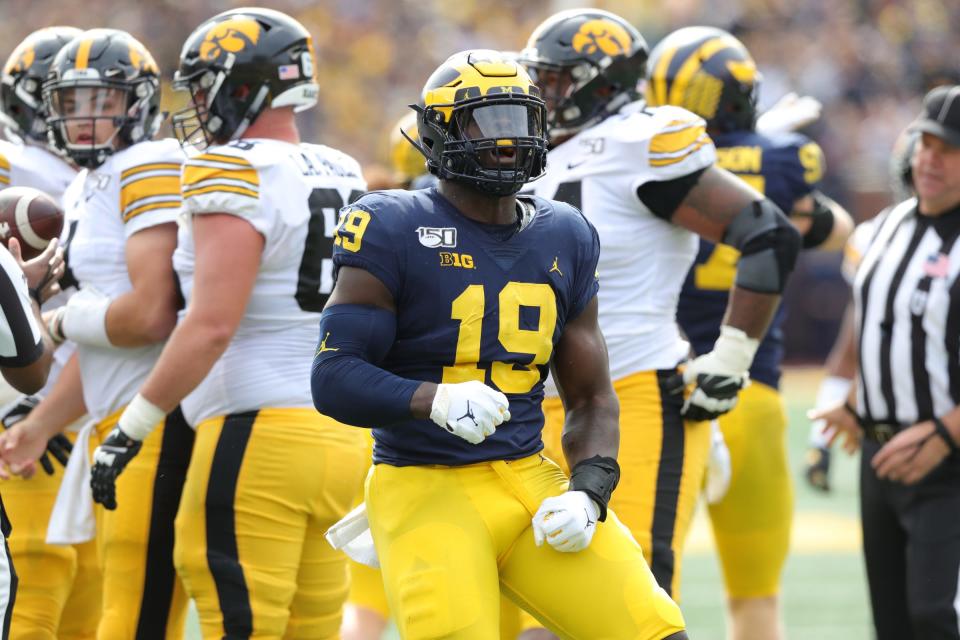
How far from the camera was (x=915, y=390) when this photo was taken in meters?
4.65

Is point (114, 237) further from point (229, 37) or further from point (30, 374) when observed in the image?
point (30, 374)

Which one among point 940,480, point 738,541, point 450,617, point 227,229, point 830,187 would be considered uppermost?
point 227,229

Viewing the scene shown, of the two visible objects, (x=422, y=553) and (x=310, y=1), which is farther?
(x=310, y=1)

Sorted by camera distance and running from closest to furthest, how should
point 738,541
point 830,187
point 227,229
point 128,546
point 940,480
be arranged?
point 227,229
point 128,546
point 940,480
point 738,541
point 830,187

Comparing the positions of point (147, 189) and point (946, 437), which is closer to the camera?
point (147, 189)

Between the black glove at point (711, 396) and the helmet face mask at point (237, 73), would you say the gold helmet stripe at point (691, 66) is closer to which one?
the black glove at point (711, 396)

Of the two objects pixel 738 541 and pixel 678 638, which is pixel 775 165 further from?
pixel 678 638

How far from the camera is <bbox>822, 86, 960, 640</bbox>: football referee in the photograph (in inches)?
176

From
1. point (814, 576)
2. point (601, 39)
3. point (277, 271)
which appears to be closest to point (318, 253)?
point (277, 271)

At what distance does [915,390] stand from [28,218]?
2.79 meters

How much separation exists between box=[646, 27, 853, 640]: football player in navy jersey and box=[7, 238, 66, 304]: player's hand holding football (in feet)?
7.76

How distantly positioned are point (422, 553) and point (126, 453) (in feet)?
3.94

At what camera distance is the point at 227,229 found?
385 cm

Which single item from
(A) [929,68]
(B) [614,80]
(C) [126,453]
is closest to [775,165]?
(B) [614,80]
